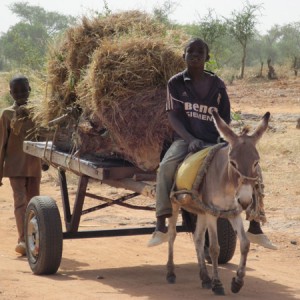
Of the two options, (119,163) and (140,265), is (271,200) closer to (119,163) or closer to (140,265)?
(140,265)

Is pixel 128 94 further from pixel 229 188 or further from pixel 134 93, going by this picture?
pixel 229 188

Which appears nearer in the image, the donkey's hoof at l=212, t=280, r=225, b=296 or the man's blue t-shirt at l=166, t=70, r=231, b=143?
the donkey's hoof at l=212, t=280, r=225, b=296

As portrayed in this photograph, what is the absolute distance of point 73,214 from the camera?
8.17 metres

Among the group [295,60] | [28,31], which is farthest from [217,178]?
[28,31]

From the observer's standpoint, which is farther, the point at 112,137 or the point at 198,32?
the point at 198,32

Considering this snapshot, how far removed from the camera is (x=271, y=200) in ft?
42.1

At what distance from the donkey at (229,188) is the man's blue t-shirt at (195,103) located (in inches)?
19.3

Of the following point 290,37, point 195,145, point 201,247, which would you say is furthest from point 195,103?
point 290,37

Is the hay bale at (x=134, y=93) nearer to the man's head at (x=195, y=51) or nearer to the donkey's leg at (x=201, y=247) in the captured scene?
the man's head at (x=195, y=51)

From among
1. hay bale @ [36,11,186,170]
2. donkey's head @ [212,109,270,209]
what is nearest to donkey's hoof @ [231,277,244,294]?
donkey's head @ [212,109,270,209]

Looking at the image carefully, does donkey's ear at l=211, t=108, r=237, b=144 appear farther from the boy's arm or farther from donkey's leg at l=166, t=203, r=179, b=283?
the boy's arm

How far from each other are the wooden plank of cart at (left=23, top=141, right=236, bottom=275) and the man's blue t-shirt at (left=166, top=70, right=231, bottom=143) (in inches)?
25.2

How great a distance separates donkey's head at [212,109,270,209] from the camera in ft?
20.5

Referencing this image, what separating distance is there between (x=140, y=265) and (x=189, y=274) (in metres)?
0.77
